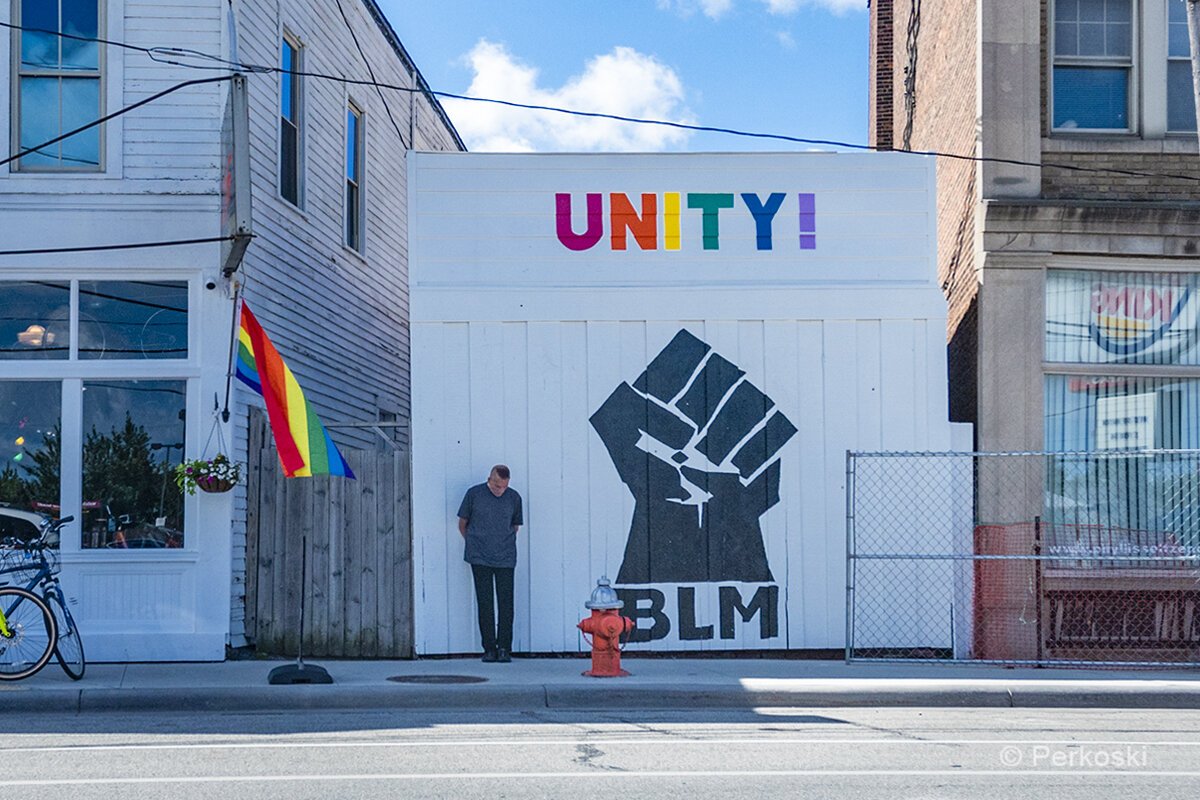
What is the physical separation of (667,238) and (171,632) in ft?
18.3

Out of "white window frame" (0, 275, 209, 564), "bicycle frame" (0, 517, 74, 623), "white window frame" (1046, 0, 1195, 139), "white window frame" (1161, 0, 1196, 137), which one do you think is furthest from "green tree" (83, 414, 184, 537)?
"white window frame" (1161, 0, 1196, 137)

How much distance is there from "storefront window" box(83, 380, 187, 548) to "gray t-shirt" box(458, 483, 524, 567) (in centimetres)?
251

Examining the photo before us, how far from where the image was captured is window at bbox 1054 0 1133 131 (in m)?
14.6

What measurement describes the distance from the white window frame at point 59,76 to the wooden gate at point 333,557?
8.92 ft

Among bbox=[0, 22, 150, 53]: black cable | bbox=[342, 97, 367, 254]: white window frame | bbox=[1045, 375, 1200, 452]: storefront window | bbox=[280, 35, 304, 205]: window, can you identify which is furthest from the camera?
bbox=[342, 97, 367, 254]: white window frame

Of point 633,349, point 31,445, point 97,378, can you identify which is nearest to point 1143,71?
point 633,349

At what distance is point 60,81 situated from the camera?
13.2m

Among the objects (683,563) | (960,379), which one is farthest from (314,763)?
(960,379)

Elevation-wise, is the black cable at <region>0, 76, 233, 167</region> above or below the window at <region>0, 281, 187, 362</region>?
above

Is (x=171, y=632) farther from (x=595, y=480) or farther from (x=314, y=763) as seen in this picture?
(x=314, y=763)

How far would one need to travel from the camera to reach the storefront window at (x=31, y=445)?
12.8 meters

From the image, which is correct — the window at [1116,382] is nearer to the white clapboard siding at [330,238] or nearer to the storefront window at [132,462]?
the white clapboard siding at [330,238]

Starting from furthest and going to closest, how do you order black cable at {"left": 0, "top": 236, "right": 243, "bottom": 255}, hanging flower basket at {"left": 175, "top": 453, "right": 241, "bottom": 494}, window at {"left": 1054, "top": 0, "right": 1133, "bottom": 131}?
window at {"left": 1054, "top": 0, "right": 1133, "bottom": 131}, black cable at {"left": 0, "top": 236, "right": 243, "bottom": 255}, hanging flower basket at {"left": 175, "top": 453, "right": 241, "bottom": 494}

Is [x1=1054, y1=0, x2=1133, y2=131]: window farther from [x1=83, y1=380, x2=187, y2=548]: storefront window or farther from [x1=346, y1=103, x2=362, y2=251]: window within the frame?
[x1=83, y1=380, x2=187, y2=548]: storefront window
